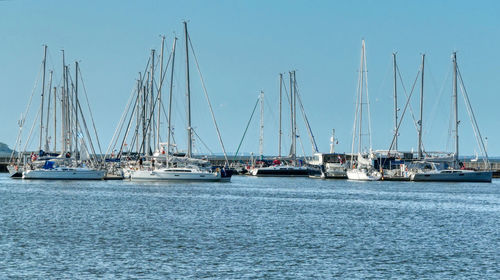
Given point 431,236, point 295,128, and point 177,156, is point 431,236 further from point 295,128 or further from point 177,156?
point 295,128

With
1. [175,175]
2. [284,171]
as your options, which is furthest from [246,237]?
[284,171]

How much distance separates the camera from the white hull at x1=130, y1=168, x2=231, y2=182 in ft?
307

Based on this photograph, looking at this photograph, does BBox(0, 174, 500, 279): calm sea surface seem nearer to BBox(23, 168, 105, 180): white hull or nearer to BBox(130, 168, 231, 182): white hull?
BBox(130, 168, 231, 182): white hull

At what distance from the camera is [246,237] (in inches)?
1663

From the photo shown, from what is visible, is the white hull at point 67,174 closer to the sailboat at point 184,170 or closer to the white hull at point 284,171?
the sailboat at point 184,170

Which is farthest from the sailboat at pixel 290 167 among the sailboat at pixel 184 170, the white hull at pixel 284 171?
the sailboat at pixel 184 170

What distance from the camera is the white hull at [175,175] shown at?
307ft

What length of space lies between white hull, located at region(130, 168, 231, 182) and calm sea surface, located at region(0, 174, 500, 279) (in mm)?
19120

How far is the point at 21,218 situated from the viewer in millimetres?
51969

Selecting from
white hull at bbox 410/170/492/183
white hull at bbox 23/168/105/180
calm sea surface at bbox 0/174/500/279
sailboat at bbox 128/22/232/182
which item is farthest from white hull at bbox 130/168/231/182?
white hull at bbox 410/170/492/183

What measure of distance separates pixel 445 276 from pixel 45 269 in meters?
14.5

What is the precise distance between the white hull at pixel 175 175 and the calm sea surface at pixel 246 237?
19120mm

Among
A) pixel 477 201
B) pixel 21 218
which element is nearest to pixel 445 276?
pixel 21 218

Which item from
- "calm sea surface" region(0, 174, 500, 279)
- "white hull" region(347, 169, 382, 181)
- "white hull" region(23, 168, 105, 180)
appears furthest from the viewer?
"white hull" region(347, 169, 382, 181)
